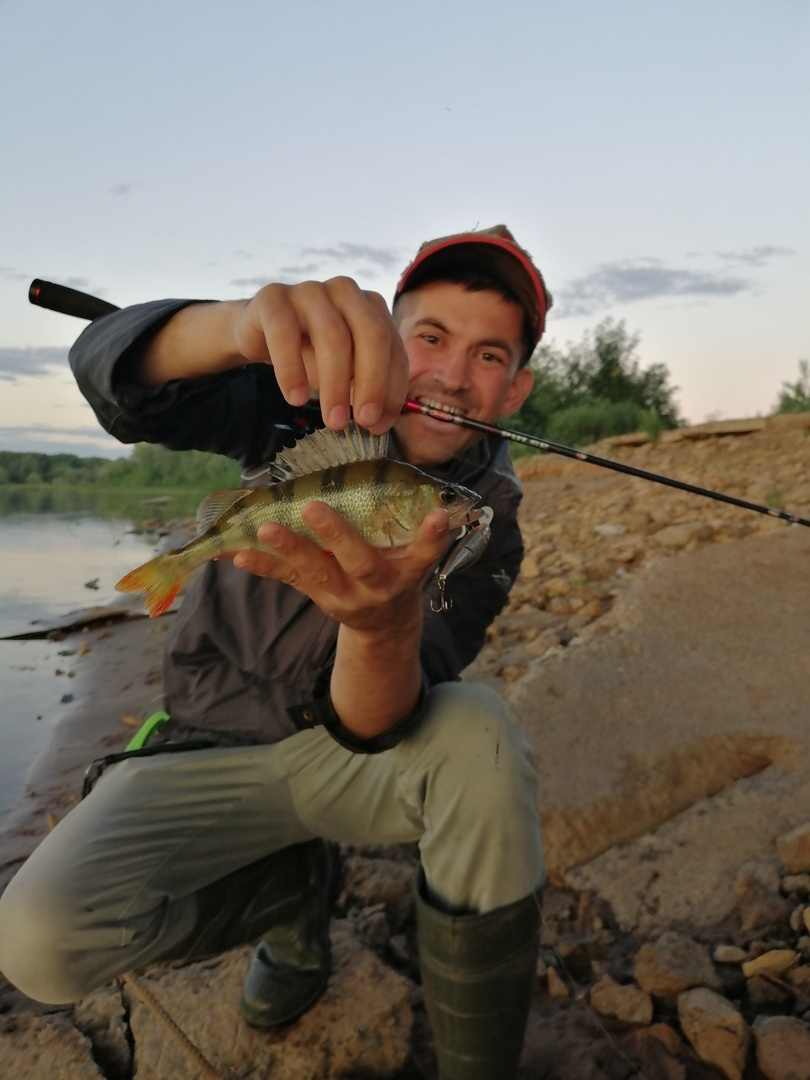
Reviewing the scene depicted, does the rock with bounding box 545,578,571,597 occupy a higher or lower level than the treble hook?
lower

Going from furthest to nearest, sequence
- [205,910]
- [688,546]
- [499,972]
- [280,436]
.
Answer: [688,546]
[280,436]
[205,910]
[499,972]

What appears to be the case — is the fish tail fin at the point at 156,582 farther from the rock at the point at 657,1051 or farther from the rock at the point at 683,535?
the rock at the point at 683,535

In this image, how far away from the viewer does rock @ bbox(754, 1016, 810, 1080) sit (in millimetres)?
1824

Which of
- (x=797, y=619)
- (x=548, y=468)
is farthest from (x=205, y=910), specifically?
(x=548, y=468)

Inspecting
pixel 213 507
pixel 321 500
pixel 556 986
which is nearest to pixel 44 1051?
pixel 556 986

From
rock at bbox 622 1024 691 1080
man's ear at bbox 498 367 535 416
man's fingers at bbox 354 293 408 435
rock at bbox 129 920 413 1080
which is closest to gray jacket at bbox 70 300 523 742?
man's fingers at bbox 354 293 408 435

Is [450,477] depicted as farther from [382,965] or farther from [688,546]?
[688,546]

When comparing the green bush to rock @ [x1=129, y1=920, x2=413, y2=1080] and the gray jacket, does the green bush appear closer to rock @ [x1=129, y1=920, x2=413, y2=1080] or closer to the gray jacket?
the gray jacket

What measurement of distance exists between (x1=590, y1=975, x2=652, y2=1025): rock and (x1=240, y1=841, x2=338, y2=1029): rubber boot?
31.4 inches

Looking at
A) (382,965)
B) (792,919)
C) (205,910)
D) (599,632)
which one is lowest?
(382,965)

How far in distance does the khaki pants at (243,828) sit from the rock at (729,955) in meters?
0.73

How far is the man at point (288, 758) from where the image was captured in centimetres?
159

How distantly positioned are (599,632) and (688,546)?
1875mm

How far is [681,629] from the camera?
3.98 meters
